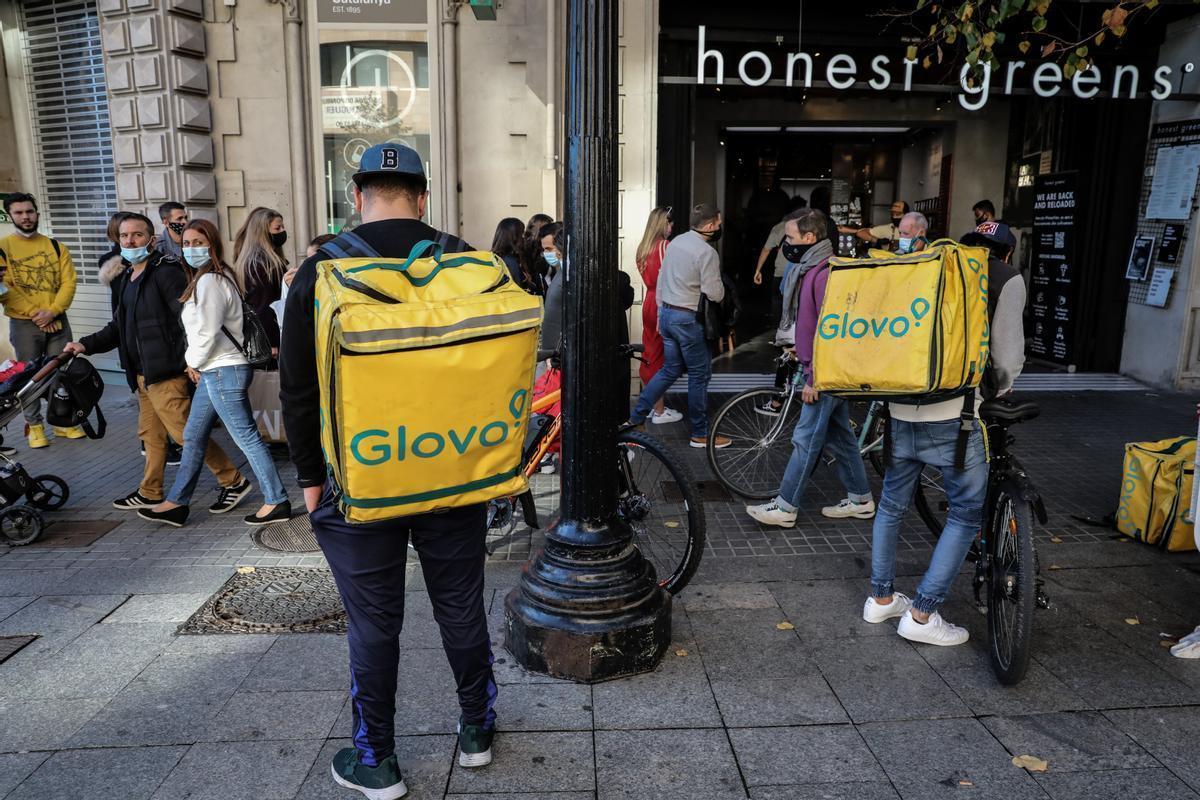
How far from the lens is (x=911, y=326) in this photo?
3.43 metres

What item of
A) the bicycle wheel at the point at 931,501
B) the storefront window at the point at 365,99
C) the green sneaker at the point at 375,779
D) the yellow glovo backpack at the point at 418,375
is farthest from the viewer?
the storefront window at the point at 365,99

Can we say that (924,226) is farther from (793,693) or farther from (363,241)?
(363,241)

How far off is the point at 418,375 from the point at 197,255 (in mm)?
3791

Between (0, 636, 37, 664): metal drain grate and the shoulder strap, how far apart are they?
8.91 feet

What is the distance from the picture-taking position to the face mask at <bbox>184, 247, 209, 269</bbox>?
5.46m

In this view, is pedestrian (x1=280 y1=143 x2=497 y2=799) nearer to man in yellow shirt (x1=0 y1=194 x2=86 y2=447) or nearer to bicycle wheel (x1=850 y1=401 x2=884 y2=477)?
bicycle wheel (x1=850 y1=401 x2=884 y2=477)

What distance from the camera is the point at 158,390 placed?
5.71 m

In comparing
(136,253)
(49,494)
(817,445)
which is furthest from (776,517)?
(49,494)

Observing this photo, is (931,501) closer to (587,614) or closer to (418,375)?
(587,614)

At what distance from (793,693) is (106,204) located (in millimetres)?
10271

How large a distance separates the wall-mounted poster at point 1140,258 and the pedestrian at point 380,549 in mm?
10063

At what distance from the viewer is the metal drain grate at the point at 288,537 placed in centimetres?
524

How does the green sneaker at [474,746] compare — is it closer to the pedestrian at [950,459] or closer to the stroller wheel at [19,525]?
the pedestrian at [950,459]

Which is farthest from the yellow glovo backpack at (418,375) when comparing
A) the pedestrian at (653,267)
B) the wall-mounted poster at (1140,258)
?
the wall-mounted poster at (1140,258)
